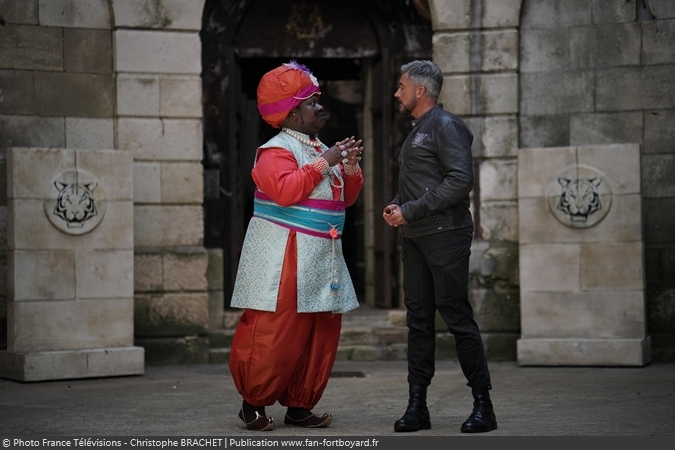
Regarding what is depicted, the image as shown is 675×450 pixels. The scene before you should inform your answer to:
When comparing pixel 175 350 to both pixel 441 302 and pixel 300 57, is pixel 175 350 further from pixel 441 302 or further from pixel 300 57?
pixel 441 302

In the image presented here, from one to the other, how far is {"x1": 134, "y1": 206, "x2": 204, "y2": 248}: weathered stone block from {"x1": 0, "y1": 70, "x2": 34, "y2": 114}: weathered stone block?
1.14 meters

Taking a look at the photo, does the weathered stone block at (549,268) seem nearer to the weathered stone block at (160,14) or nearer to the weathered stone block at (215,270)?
the weathered stone block at (215,270)

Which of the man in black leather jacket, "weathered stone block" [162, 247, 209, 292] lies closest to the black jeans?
the man in black leather jacket

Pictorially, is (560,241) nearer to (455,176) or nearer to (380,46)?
(380,46)

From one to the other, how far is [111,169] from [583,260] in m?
3.52

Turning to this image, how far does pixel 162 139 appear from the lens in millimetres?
8922

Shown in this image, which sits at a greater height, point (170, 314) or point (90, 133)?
point (90, 133)

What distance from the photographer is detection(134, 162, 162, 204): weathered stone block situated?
888 centimetres

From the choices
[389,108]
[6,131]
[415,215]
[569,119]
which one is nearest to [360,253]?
[389,108]

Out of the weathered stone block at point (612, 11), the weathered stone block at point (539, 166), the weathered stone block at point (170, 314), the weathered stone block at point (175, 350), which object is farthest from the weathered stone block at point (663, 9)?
the weathered stone block at point (175, 350)

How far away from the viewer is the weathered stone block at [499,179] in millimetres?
9047

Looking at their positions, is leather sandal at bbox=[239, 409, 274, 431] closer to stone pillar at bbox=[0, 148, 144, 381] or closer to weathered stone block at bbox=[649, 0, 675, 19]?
stone pillar at bbox=[0, 148, 144, 381]

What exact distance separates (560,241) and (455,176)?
319 cm

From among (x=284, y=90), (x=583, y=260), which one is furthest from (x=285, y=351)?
(x=583, y=260)
